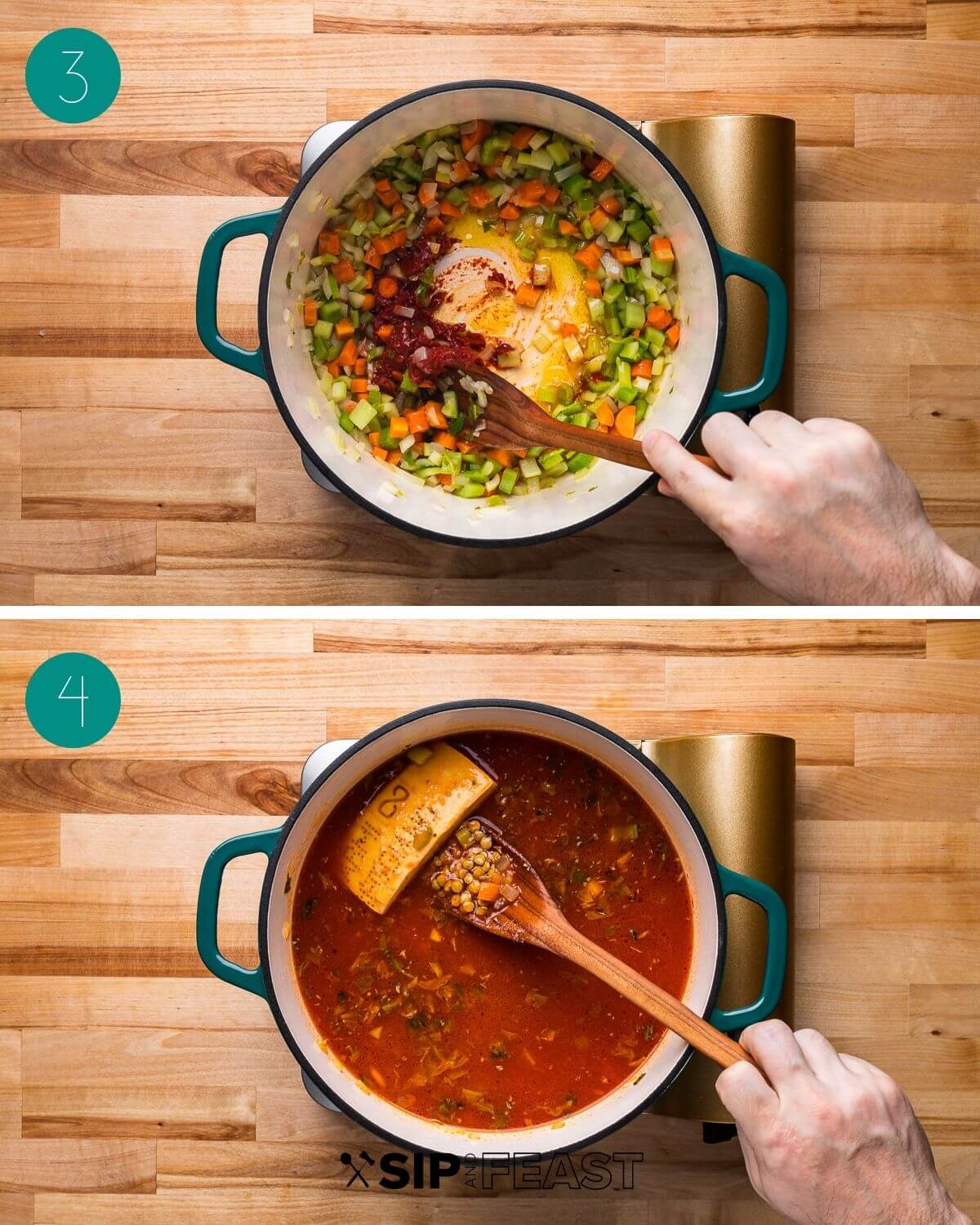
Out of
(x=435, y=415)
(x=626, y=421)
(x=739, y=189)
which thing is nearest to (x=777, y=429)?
(x=626, y=421)

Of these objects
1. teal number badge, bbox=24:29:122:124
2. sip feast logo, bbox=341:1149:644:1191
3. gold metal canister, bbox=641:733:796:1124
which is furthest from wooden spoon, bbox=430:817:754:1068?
teal number badge, bbox=24:29:122:124

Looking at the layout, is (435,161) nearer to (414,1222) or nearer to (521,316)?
(521,316)

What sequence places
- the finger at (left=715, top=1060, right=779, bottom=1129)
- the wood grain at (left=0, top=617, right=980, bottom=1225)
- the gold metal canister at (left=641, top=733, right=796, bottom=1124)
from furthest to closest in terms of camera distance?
the wood grain at (left=0, top=617, right=980, bottom=1225) < the gold metal canister at (left=641, top=733, right=796, bottom=1124) < the finger at (left=715, top=1060, right=779, bottom=1129)

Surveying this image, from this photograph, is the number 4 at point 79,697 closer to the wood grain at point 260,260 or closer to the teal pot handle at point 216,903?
the wood grain at point 260,260

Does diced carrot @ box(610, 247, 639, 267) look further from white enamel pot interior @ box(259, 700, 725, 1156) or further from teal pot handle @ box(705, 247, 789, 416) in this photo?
white enamel pot interior @ box(259, 700, 725, 1156)

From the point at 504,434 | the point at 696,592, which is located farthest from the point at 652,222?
the point at 696,592

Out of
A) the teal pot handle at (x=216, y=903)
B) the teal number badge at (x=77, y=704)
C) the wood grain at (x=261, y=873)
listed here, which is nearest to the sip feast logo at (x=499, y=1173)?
the wood grain at (x=261, y=873)

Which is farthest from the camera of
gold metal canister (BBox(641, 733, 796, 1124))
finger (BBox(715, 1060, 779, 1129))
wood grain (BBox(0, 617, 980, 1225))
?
wood grain (BBox(0, 617, 980, 1225))
